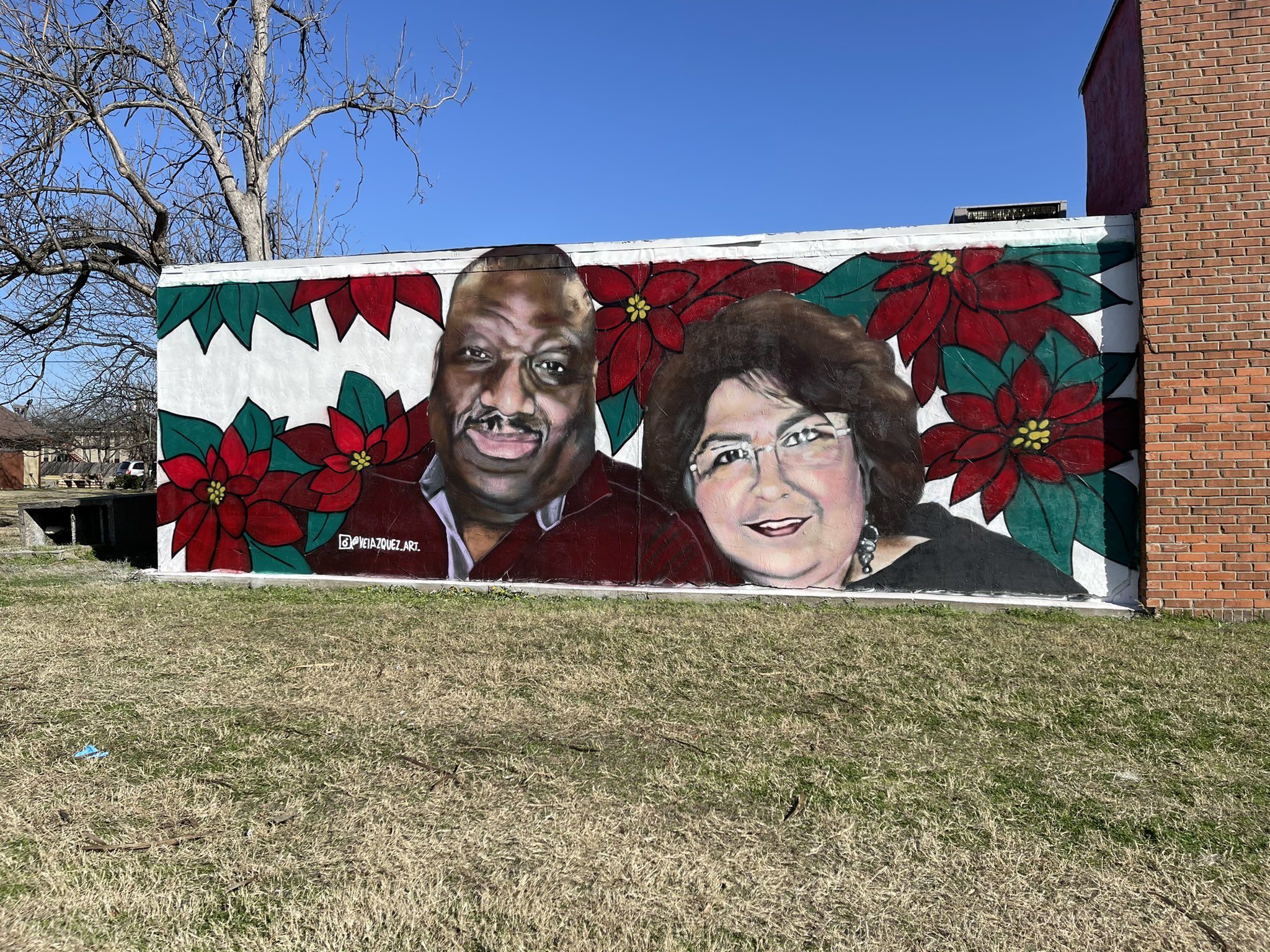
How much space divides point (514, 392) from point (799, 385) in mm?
2719

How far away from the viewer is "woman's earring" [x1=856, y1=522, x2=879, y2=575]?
7.77 m

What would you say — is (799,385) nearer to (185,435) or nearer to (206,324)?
(206,324)

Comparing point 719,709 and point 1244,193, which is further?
point 1244,193

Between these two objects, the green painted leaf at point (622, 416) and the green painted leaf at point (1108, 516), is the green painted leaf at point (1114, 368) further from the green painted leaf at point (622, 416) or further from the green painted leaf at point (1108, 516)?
the green painted leaf at point (622, 416)

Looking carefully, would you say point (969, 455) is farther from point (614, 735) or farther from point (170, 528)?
point (170, 528)

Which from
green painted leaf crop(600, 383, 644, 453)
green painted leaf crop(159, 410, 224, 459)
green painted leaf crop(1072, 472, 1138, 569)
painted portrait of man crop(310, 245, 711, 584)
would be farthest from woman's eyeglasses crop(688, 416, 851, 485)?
green painted leaf crop(159, 410, 224, 459)

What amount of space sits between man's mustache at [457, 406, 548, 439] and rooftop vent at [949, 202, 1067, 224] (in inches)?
177

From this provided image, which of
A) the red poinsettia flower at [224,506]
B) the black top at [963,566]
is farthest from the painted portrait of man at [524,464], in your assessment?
the black top at [963,566]

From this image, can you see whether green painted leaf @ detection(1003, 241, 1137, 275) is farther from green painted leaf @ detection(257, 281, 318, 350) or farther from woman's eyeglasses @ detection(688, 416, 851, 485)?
green painted leaf @ detection(257, 281, 318, 350)

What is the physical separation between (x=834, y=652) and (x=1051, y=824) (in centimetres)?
276

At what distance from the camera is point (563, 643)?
633 centimetres

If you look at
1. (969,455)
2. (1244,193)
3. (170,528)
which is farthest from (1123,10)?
(170,528)

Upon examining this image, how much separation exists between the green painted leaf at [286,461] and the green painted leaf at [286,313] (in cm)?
109

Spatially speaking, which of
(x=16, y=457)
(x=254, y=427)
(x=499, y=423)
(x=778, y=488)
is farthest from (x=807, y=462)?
(x=16, y=457)
